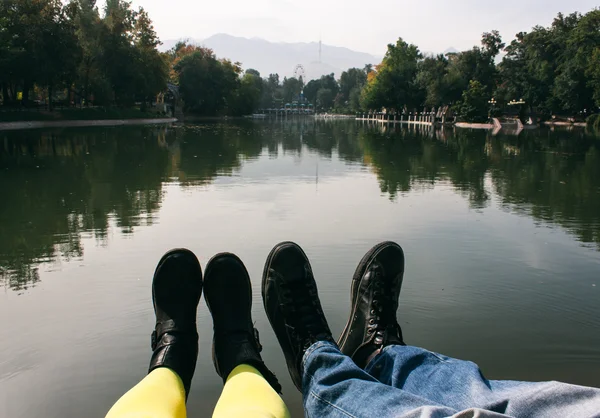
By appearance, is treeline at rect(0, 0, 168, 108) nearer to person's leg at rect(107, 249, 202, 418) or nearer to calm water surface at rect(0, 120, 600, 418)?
calm water surface at rect(0, 120, 600, 418)

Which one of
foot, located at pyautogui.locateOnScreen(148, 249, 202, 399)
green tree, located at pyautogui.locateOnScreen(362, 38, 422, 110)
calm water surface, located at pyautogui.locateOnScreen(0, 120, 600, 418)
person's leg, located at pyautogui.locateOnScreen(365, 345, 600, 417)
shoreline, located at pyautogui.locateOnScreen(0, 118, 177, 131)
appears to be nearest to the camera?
person's leg, located at pyautogui.locateOnScreen(365, 345, 600, 417)

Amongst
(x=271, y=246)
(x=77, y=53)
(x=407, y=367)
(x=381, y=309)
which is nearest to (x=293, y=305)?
(x=381, y=309)

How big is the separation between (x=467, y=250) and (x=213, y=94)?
60.1m

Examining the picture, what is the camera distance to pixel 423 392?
1.70m

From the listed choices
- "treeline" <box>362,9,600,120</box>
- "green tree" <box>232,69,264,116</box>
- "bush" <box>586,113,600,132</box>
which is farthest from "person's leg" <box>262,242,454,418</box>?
"green tree" <box>232,69,264,116</box>

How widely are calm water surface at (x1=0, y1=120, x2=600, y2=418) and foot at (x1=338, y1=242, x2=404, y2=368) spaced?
1.16 feet

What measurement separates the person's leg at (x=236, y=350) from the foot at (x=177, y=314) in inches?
3.8

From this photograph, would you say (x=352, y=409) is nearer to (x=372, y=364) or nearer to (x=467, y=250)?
(x=372, y=364)

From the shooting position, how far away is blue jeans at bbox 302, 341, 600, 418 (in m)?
1.40

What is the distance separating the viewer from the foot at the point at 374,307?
7.48 feet

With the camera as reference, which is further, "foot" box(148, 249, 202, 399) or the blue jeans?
"foot" box(148, 249, 202, 399)

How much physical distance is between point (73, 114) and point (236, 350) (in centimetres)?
3724

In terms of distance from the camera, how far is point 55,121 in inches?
1320

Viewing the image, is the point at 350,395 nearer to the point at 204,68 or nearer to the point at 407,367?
the point at 407,367
